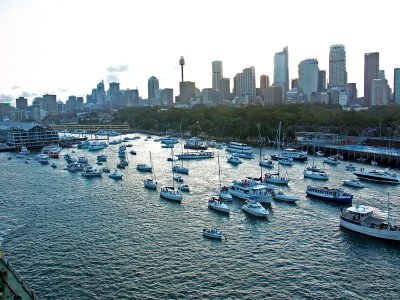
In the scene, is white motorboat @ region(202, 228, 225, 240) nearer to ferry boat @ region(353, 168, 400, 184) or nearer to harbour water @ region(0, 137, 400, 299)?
harbour water @ region(0, 137, 400, 299)

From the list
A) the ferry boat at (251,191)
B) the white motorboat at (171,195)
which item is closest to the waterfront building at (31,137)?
the white motorboat at (171,195)

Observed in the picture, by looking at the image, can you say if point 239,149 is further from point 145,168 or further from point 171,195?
point 171,195

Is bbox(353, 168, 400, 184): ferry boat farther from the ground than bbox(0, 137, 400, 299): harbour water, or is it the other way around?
bbox(353, 168, 400, 184): ferry boat

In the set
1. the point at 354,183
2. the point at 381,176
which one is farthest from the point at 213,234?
the point at 381,176

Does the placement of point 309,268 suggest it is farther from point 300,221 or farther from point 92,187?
point 92,187

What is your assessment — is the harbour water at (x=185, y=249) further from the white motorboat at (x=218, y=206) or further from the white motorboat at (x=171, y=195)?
the white motorboat at (x=218, y=206)

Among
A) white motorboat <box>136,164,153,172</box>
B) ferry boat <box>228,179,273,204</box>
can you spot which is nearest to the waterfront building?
white motorboat <box>136,164,153,172</box>
